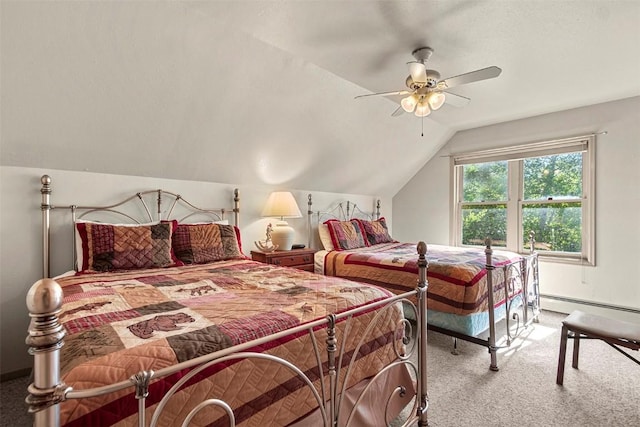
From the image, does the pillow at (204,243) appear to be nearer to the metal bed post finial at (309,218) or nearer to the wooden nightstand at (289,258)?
the wooden nightstand at (289,258)

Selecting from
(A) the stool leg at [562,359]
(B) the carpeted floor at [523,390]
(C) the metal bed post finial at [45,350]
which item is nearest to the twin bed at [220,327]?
(C) the metal bed post finial at [45,350]

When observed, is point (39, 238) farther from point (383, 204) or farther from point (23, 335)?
point (383, 204)

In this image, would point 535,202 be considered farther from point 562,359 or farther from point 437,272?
point 562,359

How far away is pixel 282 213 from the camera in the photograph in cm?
342

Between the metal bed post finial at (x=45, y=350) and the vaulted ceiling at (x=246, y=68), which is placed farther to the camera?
the vaulted ceiling at (x=246, y=68)

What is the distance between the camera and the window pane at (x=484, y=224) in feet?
13.9

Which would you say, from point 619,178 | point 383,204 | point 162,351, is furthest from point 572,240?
point 162,351

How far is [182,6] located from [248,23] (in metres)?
0.40

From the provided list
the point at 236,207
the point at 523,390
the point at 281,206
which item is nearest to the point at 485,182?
the point at 281,206

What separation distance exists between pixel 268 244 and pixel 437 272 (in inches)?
72.8

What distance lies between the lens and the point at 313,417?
125cm

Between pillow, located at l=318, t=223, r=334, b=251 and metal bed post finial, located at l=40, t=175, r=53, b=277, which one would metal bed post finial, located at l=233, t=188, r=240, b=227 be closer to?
pillow, located at l=318, t=223, r=334, b=251

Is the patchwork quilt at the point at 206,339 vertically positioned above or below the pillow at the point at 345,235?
below

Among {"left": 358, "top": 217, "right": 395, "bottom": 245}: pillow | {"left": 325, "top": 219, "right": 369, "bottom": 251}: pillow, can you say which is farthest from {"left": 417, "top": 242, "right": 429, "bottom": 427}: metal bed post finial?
{"left": 358, "top": 217, "right": 395, "bottom": 245}: pillow
